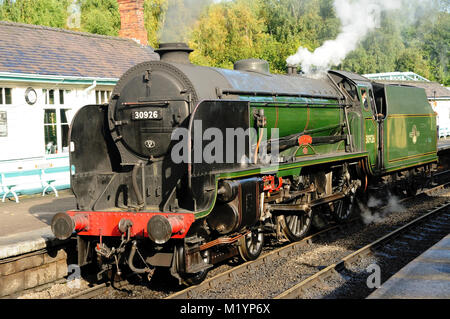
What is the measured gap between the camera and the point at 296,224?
29.5 ft

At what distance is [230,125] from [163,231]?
1755 millimetres

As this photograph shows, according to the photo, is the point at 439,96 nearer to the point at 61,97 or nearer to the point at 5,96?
the point at 61,97

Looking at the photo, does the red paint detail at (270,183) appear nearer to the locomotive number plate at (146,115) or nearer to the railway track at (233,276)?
the railway track at (233,276)

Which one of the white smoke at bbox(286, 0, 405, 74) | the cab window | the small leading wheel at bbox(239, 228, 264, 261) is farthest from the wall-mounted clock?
the cab window

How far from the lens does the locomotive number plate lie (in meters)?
6.65

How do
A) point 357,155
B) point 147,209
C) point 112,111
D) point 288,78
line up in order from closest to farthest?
point 147,209 → point 112,111 → point 288,78 → point 357,155

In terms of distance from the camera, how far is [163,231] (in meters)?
5.83

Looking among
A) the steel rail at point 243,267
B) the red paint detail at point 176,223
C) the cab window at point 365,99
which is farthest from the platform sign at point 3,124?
the cab window at point 365,99

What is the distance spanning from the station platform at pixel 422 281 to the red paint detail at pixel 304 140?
272 centimetres

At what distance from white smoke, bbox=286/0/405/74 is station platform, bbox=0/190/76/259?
5596mm

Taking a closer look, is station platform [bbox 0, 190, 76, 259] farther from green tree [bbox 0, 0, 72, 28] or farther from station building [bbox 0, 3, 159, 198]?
green tree [bbox 0, 0, 72, 28]

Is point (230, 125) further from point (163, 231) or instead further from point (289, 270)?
point (289, 270)

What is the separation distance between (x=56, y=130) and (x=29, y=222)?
518cm

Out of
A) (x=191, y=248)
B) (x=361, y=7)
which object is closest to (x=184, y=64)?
(x=191, y=248)
